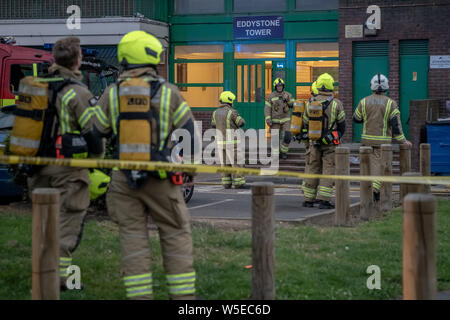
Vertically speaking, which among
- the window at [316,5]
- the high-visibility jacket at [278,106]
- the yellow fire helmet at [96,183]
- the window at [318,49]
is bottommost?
the yellow fire helmet at [96,183]

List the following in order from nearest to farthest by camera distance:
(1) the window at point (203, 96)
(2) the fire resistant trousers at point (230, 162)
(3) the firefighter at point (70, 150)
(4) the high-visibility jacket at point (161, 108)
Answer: (4) the high-visibility jacket at point (161, 108) < (3) the firefighter at point (70, 150) < (2) the fire resistant trousers at point (230, 162) < (1) the window at point (203, 96)

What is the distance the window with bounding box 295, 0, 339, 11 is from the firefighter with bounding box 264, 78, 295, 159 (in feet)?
15.2

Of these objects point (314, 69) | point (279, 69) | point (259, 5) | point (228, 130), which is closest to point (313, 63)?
point (314, 69)

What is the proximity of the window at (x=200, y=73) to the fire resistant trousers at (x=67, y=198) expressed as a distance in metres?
18.4

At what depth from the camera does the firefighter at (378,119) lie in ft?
43.9

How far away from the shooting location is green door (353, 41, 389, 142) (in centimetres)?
2250

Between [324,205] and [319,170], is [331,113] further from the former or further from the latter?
[324,205]

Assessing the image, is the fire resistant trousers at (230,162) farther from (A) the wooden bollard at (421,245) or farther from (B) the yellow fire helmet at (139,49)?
(A) the wooden bollard at (421,245)

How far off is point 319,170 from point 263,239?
6991 millimetres

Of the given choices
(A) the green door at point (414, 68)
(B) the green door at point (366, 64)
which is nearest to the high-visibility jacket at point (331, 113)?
(A) the green door at point (414, 68)

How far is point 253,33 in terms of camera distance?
2423 cm

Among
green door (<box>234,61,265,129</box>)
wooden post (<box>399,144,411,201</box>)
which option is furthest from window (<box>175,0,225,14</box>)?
wooden post (<box>399,144,411,201</box>)

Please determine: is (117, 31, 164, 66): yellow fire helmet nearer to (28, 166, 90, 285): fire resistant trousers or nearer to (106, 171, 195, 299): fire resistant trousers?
(106, 171, 195, 299): fire resistant trousers

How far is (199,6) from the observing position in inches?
985
